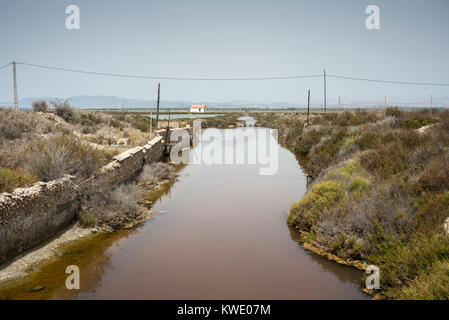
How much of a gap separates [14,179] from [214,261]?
188 inches

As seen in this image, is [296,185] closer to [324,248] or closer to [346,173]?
[346,173]

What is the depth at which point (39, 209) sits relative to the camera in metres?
7.50

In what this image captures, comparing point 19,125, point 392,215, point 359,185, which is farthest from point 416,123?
point 19,125

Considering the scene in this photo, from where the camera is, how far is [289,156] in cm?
2483

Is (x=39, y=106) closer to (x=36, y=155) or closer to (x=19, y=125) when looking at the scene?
(x=19, y=125)

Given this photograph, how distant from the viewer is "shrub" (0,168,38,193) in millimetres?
7066

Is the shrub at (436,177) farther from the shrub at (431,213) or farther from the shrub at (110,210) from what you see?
the shrub at (110,210)

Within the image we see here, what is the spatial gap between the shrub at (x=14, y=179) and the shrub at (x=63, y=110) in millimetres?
18576

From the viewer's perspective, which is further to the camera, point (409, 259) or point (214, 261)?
point (214, 261)

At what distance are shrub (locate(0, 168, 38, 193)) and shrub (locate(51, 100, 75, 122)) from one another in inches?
731

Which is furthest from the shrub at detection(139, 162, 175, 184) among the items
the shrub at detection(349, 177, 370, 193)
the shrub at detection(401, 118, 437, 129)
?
the shrub at detection(401, 118, 437, 129)

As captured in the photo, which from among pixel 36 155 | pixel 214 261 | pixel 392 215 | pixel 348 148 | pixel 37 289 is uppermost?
pixel 36 155

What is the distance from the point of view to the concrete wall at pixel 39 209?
6.46m

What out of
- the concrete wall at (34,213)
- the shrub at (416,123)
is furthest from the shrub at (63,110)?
the shrub at (416,123)
